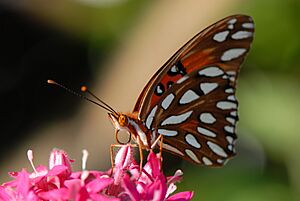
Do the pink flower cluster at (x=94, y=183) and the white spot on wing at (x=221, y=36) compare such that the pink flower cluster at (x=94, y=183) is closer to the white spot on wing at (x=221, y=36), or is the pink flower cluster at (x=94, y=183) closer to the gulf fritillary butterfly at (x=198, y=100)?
the gulf fritillary butterfly at (x=198, y=100)

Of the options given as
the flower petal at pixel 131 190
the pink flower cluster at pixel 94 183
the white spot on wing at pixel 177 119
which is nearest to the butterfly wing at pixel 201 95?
the white spot on wing at pixel 177 119

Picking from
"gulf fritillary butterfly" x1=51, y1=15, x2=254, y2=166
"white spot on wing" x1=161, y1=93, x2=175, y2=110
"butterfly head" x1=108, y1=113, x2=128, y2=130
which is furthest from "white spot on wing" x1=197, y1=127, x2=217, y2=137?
"butterfly head" x1=108, y1=113, x2=128, y2=130

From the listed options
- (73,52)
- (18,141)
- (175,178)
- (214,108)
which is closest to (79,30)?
(73,52)

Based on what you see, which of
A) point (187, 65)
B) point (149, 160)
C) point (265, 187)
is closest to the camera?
point (149, 160)

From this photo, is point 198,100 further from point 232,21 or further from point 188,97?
point 232,21

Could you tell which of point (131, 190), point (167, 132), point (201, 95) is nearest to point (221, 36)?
point (201, 95)

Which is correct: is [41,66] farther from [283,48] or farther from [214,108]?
[214,108]

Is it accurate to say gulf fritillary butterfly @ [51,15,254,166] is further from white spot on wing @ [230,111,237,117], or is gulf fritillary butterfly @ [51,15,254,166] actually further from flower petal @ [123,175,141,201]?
flower petal @ [123,175,141,201]
